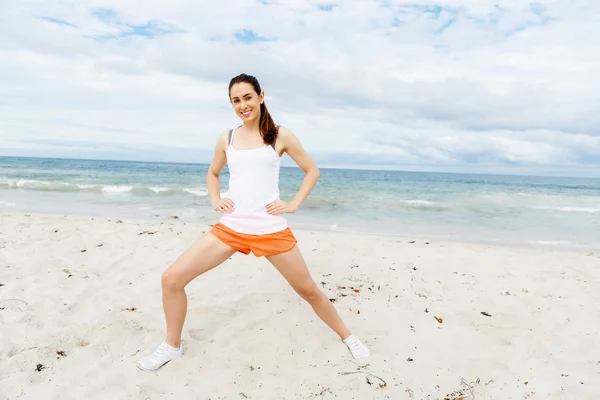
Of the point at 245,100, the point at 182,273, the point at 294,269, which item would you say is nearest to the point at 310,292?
the point at 294,269

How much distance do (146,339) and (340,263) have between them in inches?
110

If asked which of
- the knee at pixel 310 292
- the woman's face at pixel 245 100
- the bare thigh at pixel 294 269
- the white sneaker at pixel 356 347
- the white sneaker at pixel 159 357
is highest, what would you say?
the woman's face at pixel 245 100

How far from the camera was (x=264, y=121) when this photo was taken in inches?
113

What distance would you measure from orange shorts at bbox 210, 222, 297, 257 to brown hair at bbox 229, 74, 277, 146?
0.64 metres

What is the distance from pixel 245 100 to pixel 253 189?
596 millimetres

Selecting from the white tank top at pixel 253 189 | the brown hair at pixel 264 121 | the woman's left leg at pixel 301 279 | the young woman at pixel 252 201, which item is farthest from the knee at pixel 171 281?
the brown hair at pixel 264 121

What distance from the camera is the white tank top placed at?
283 cm

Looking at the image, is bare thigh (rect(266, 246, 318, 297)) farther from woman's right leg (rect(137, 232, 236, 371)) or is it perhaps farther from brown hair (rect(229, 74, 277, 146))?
brown hair (rect(229, 74, 277, 146))

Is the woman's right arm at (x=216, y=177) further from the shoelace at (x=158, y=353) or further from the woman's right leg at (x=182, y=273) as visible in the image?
A: the shoelace at (x=158, y=353)

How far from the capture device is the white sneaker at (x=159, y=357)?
10.3 ft

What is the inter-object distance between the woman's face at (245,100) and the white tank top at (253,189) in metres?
0.24

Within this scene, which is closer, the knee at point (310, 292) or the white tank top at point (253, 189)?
the white tank top at point (253, 189)

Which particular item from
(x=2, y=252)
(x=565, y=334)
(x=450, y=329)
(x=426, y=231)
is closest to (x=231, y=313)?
(x=450, y=329)

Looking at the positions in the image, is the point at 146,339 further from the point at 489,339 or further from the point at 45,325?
the point at 489,339
